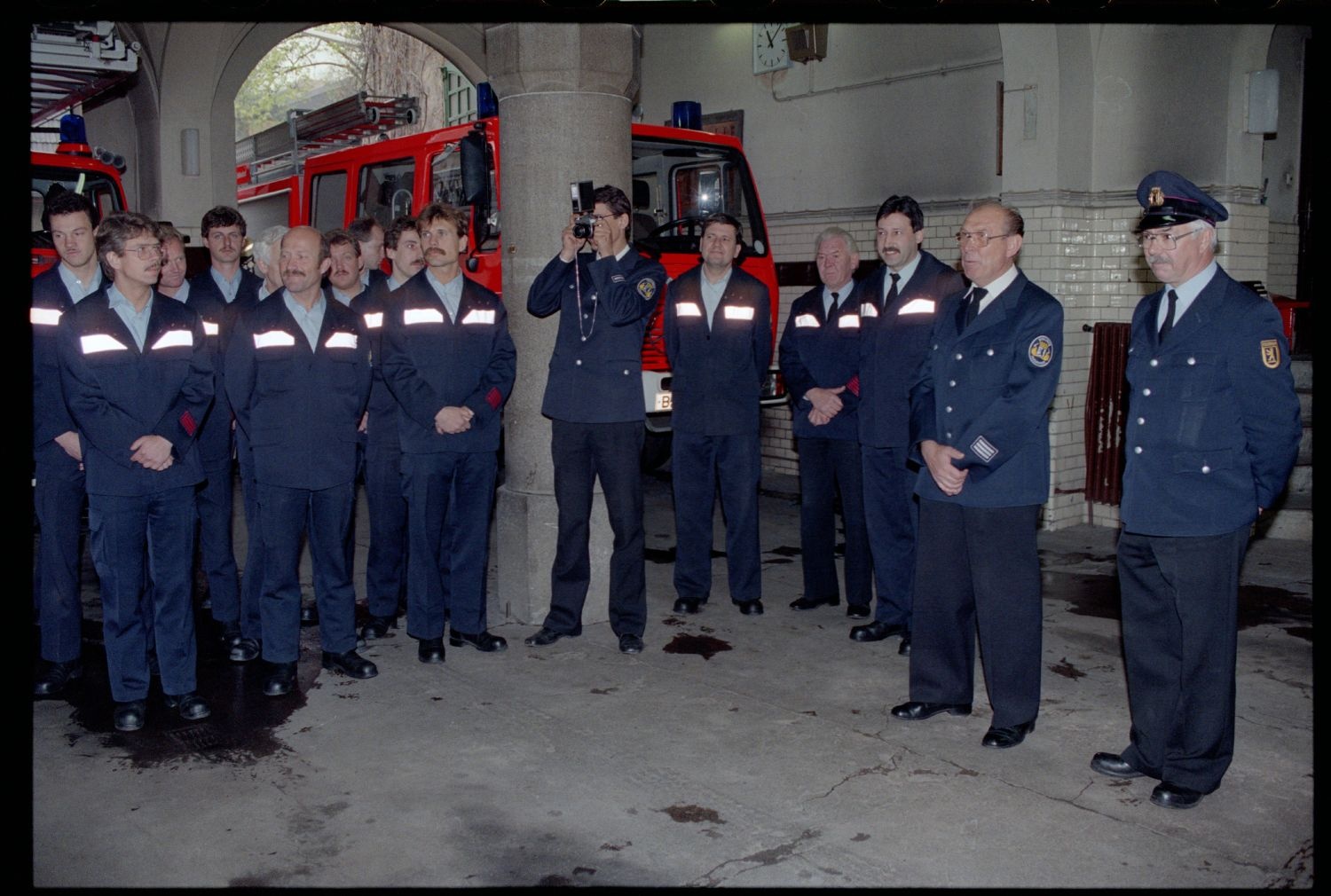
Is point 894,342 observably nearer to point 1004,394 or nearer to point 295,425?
point 1004,394

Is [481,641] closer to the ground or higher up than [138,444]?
closer to the ground

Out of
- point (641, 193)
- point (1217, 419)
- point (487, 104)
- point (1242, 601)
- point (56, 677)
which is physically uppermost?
point (487, 104)

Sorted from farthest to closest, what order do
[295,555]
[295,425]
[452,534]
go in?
1. [452,534]
2. [295,555]
3. [295,425]

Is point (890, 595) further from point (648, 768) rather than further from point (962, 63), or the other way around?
point (962, 63)

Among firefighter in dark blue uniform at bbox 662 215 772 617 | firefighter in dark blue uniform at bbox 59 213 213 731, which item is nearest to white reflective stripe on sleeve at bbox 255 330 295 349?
firefighter in dark blue uniform at bbox 59 213 213 731

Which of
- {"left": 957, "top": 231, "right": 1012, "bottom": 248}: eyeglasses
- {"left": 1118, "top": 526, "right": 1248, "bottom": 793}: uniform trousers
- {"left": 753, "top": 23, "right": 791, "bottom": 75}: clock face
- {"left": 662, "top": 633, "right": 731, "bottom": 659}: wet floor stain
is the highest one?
{"left": 753, "top": 23, "right": 791, "bottom": 75}: clock face

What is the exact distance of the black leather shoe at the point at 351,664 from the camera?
5.11 m

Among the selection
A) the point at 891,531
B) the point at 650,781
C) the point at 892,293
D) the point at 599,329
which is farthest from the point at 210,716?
the point at 892,293

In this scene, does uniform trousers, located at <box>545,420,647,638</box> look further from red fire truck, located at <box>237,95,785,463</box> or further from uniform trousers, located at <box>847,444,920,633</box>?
red fire truck, located at <box>237,95,785,463</box>

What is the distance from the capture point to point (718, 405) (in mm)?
6180

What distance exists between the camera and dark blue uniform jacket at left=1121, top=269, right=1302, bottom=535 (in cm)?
369

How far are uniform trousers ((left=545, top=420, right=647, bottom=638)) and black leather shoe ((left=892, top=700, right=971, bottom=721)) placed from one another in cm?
140

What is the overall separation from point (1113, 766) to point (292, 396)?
3390 millimetres

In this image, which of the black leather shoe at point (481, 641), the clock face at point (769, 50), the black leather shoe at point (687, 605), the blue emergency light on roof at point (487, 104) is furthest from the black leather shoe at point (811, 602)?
the clock face at point (769, 50)
